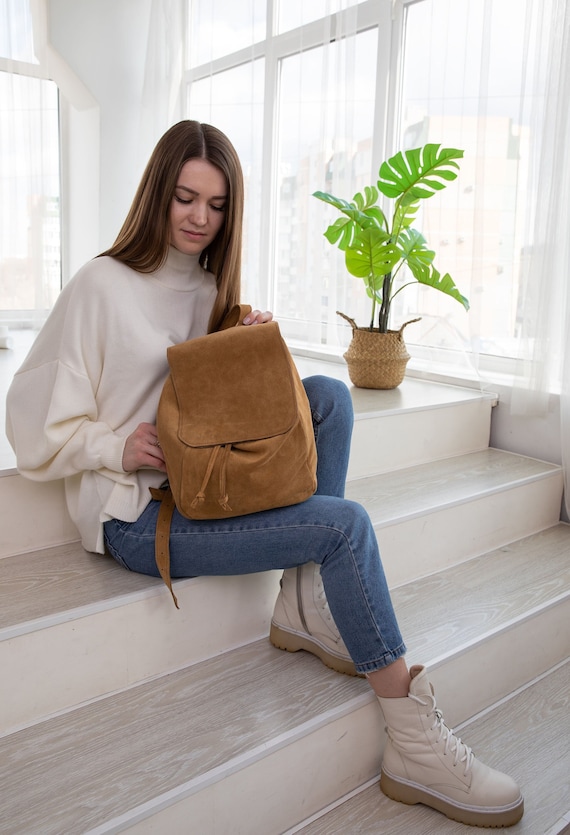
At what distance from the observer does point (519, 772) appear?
134cm

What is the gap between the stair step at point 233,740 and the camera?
1.04m

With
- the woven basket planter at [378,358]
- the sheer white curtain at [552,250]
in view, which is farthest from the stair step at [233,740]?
the woven basket planter at [378,358]

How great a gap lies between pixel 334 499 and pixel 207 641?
380 mm

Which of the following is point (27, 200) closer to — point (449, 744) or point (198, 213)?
point (198, 213)

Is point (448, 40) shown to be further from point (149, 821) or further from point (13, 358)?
Answer: point (149, 821)

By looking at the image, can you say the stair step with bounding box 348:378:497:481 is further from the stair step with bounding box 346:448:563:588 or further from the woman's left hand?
the woman's left hand

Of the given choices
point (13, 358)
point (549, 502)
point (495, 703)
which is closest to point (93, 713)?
point (495, 703)

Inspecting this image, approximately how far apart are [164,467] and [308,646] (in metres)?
0.43

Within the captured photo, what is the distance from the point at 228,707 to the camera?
124 cm

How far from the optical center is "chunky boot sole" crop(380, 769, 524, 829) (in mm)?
1199

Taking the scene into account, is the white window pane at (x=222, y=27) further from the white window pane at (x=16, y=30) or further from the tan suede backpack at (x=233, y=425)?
the tan suede backpack at (x=233, y=425)

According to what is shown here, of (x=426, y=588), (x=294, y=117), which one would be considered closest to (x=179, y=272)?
(x=426, y=588)

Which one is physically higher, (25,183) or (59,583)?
(25,183)

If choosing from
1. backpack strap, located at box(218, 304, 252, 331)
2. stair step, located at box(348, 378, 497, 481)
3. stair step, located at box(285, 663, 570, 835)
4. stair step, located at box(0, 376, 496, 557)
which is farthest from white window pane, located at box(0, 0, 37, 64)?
stair step, located at box(285, 663, 570, 835)
